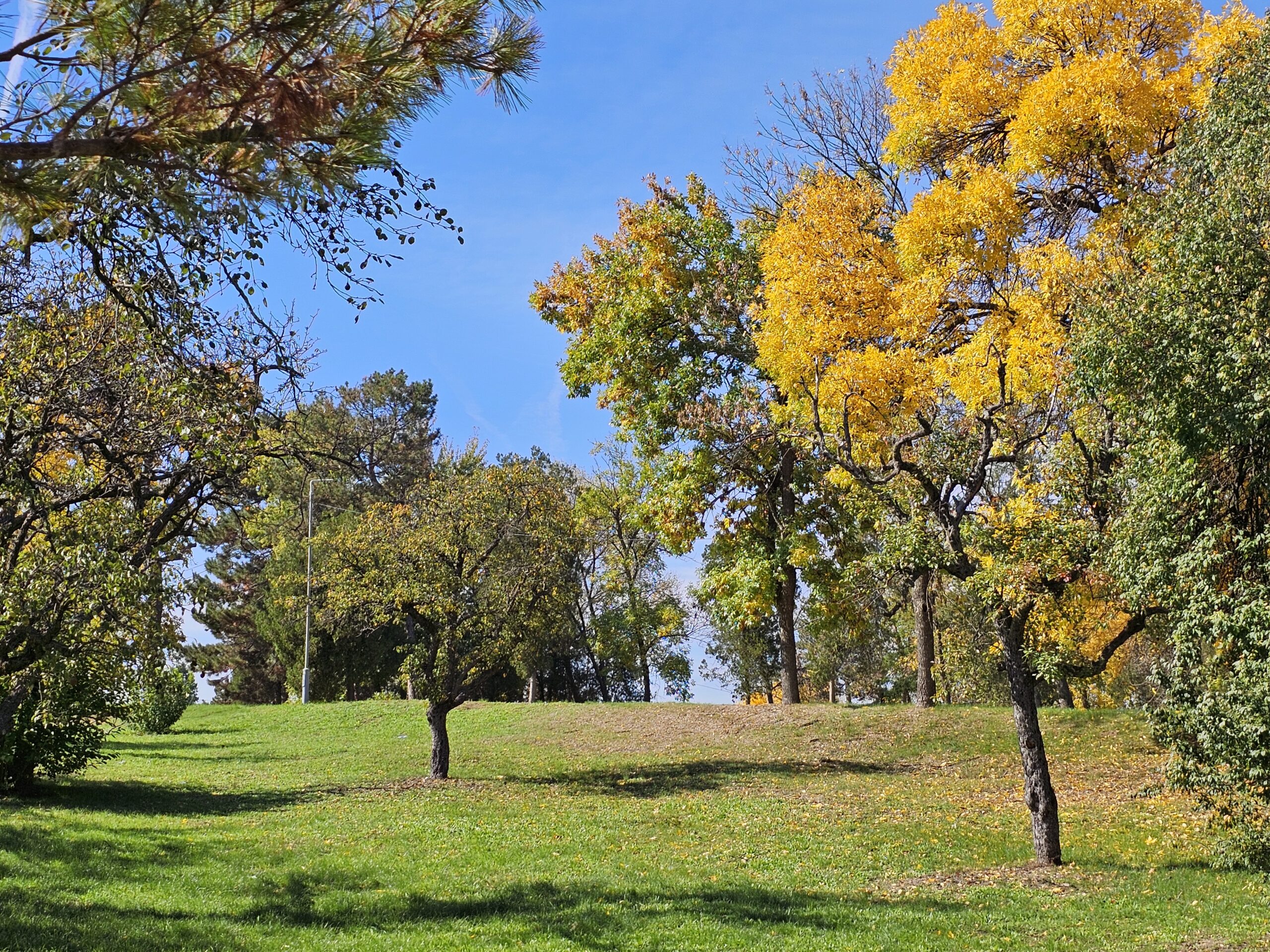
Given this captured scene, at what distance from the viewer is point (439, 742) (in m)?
19.9

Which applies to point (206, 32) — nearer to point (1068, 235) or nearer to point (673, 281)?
point (1068, 235)

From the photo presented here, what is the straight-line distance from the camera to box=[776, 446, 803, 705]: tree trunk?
78.5ft

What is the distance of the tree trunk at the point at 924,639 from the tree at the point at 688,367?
3.14 meters

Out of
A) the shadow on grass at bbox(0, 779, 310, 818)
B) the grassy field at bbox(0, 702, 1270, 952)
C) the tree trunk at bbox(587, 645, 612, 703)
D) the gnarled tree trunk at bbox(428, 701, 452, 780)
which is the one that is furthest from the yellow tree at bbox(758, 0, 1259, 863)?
the tree trunk at bbox(587, 645, 612, 703)

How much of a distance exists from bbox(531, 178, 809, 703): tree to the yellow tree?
3.90 metres

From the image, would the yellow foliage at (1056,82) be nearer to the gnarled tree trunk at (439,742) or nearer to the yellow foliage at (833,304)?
the yellow foliage at (833,304)

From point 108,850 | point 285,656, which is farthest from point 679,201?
point 285,656

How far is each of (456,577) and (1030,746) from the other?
1185cm

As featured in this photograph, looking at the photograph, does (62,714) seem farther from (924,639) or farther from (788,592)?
(924,639)

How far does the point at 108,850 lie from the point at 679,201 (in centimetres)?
2028

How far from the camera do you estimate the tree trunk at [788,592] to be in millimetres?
23938

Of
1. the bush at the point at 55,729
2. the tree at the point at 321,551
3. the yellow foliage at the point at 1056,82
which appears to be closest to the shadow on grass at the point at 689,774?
the bush at the point at 55,729

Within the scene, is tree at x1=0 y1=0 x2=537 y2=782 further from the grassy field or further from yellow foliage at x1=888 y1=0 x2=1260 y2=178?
yellow foliage at x1=888 y1=0 x2=1260 y2=178

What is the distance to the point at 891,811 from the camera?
1534 cm
